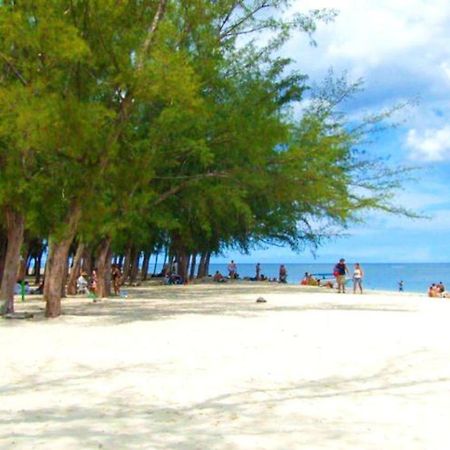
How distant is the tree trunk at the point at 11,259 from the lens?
1675 centimetres

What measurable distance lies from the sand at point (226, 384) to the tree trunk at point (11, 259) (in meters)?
2.25

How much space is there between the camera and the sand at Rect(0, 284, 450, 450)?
588 centimetres

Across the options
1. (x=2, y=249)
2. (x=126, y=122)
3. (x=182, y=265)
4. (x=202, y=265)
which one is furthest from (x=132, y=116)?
(x=202, y=265)

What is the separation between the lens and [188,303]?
21922mm

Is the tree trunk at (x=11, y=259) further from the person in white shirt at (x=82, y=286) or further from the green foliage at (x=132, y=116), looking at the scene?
the person in white shirt at (x=82, y=286)

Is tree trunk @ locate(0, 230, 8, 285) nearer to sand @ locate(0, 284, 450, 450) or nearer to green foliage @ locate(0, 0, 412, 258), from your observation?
green foliage @ locate(0, 0, 412, 258)

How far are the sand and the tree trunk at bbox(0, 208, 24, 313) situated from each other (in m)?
2.25

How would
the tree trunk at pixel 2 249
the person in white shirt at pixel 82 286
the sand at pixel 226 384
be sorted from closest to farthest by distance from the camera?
the sand at pixel 226 384 → the person in white shirt at pixel 82 286 → the tree trunk at pixel 2 249

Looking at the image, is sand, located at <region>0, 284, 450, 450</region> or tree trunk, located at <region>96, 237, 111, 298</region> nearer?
sand, located at <region>0, 284, 450, 450</region>

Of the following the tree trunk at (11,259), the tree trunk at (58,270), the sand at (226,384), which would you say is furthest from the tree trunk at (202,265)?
the sand at (226,384)

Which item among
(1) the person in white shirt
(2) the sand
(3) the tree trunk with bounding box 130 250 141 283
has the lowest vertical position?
(2) the sand

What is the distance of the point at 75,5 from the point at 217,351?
8.81 meters

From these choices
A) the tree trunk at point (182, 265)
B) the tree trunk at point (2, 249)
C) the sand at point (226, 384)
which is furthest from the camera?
the tree trunk at point (182, 265)

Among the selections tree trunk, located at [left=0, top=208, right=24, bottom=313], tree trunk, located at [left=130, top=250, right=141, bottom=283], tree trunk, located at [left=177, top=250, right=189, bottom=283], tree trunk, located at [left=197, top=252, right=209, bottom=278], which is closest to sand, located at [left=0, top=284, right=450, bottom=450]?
tree trunk, located at [left=0, top=208, right=24, bottom=313]
